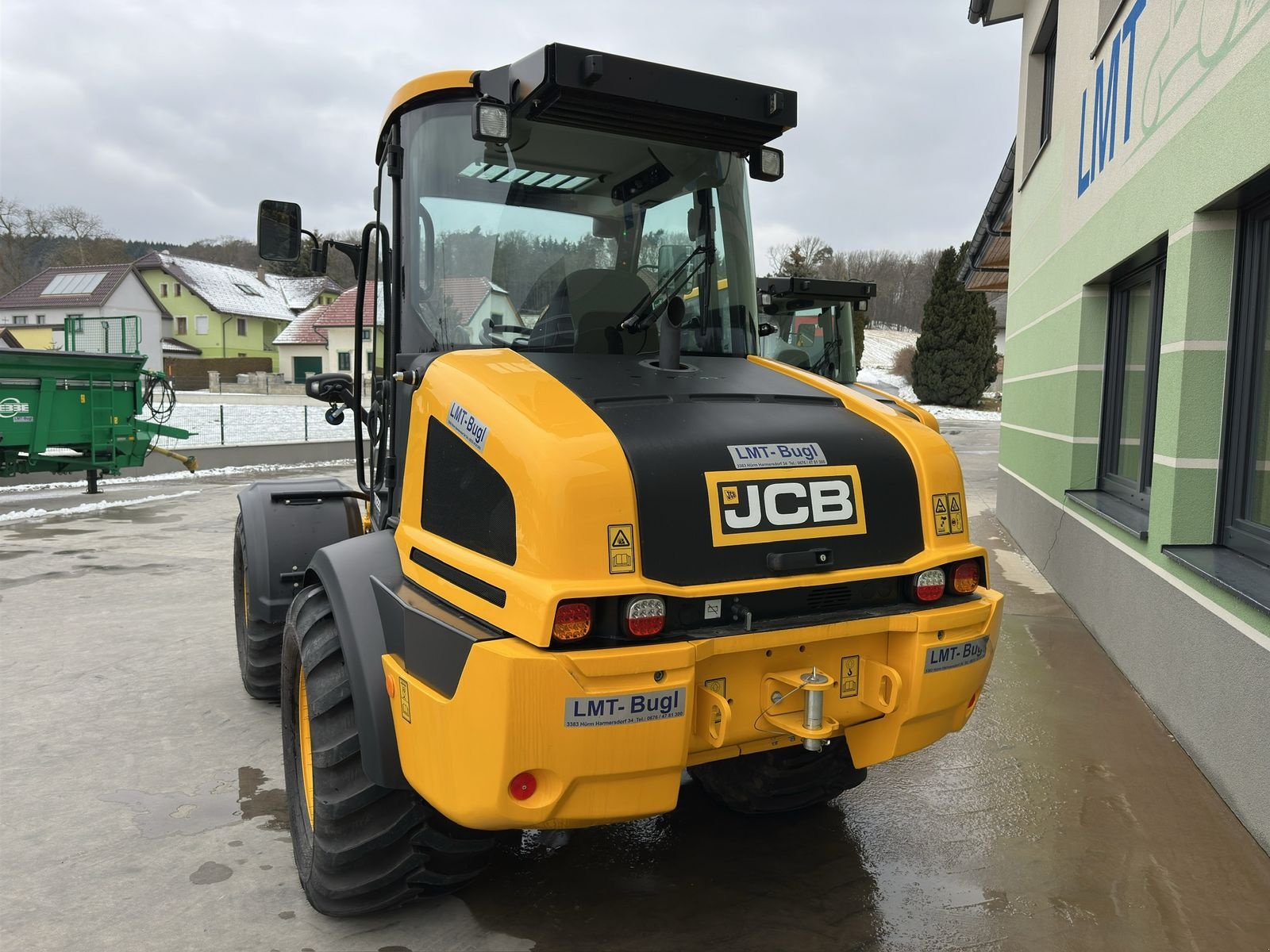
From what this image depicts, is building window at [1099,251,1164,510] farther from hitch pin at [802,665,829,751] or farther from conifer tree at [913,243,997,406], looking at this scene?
conifer tree at [913,243,997,406]

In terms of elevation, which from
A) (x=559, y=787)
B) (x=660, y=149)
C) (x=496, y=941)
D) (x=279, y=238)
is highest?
(x=660, y=149)

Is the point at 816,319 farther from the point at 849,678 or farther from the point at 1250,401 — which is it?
the point at 849,678

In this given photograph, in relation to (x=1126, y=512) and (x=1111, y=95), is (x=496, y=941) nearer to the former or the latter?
(x=1126, y=512)

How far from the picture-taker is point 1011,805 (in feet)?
11.9

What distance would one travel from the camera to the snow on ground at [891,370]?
34188 mm

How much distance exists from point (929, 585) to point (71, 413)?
38.8 feet

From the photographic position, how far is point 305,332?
52281 mm

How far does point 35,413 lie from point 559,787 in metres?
11.4

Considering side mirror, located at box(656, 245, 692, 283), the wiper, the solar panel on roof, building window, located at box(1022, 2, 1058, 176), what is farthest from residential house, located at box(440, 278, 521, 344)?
the solar panel on roof

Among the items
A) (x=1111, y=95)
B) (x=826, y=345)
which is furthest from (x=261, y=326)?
(x=1111, y=95)

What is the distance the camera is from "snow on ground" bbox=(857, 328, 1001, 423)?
3419cm

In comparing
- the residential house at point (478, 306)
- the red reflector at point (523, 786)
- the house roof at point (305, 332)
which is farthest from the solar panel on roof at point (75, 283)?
the red reflector at point (523, 786)

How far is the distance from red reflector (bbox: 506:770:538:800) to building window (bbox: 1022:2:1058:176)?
359 inches

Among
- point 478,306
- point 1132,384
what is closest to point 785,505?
point 478,306
